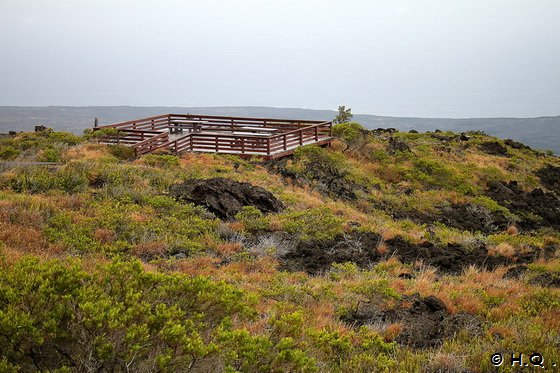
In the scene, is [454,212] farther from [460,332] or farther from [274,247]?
[460,332]

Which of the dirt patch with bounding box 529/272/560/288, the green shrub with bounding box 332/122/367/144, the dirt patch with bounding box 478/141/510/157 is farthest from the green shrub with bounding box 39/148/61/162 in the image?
the dirt patch with bounding box 478/141/510/157

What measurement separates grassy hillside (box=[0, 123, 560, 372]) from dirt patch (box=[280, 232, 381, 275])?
58 millimetres

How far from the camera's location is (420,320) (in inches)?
273

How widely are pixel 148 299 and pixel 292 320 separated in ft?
5.03

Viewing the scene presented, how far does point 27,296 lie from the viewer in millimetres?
3844

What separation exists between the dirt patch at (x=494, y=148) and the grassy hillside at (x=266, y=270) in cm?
1081

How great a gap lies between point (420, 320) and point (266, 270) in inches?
129

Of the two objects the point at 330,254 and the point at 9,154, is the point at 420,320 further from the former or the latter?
the point at 9,154

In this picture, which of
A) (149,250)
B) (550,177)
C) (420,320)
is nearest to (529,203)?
(550,177)

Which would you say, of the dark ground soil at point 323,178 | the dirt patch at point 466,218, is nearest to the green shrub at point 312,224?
the dark ground soil at point 323,178

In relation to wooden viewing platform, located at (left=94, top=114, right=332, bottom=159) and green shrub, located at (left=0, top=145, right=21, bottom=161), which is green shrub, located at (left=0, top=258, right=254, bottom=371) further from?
wooden viewing platform, located at (left=94, top=114, right=332, bottom=159)

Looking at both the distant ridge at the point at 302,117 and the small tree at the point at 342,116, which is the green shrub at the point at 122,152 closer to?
the small tree at the point at 342,116

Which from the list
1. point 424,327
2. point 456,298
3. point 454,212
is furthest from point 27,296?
point 454,212

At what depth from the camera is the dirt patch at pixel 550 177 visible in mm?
26453
